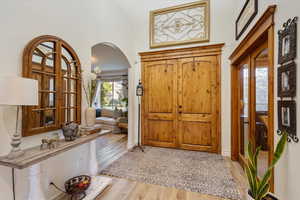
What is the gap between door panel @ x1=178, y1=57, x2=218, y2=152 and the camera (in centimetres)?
331

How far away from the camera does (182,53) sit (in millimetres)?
3496

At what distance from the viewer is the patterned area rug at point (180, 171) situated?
2.06 meters

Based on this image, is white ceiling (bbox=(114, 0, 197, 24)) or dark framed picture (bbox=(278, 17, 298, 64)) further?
white ceiling (bbox=(114, 0, 197, 24))

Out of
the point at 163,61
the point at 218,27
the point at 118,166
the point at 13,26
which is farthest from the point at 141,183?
the point at 218,27

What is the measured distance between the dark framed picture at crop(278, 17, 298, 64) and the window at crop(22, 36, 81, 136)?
235 cm

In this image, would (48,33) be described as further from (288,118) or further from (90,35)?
(288,118)

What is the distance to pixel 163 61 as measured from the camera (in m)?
3.68

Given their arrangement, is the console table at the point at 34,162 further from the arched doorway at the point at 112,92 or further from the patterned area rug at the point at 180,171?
the arched doorway at the point at 112,92

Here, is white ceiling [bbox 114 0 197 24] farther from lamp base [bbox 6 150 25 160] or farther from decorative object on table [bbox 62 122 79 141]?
lamp base [bbox 6 150 25 160]

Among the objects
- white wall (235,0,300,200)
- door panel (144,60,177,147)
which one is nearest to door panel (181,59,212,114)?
door panel (144,60,177,147)

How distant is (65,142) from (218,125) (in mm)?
3021

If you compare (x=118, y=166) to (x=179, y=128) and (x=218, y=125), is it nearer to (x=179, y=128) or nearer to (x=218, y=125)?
(x=179, y=128)

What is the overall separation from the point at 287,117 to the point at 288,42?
0.60 m

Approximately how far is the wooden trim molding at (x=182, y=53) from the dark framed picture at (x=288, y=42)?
6.91ft
